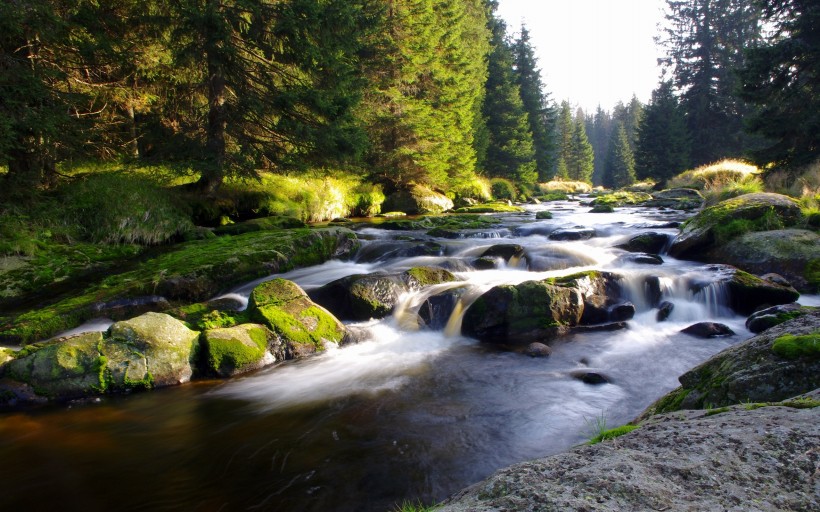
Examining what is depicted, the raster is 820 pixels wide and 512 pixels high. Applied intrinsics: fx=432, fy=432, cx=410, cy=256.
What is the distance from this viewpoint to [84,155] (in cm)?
1142

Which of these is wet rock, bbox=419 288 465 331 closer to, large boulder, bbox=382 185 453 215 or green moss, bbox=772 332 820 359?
green moss, bbox=772 332 820 359

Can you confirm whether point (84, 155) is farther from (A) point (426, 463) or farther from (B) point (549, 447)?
(B) point (549, 447)

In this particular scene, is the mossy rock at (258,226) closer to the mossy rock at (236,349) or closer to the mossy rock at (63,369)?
the mossy rock at (236,349)

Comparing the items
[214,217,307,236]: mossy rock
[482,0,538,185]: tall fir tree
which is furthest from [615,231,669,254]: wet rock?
[482,0,538,185]: tall fir tree

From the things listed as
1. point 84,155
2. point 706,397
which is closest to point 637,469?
point 706,397

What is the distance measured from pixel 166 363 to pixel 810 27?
20918 millimetres

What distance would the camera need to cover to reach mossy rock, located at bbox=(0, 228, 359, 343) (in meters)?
6.57

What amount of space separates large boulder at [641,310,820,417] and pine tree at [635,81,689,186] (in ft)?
A: 126

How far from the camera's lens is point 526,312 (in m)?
7.33

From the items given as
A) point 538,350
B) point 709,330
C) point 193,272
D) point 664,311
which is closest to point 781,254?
point 664,311

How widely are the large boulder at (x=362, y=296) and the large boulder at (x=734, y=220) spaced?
23.9 feet

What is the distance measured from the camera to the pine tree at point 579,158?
7000 cm

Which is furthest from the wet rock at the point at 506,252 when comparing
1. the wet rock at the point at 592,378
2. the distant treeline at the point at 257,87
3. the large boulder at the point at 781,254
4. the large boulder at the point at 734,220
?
the distant treeline at the point at 257,87

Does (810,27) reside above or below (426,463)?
above
